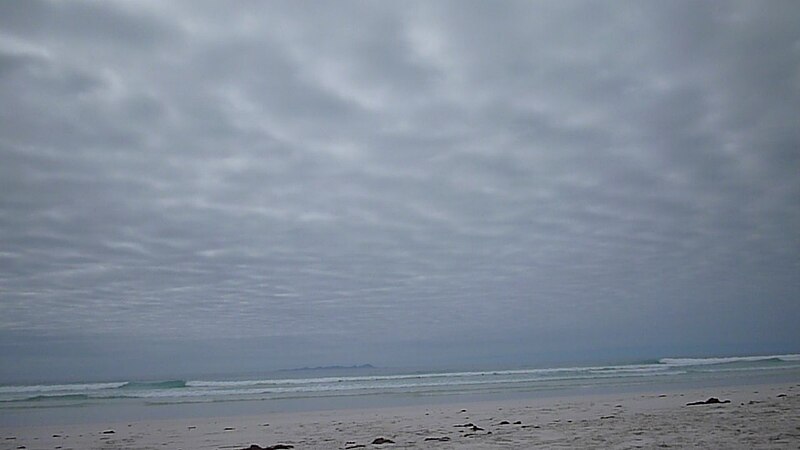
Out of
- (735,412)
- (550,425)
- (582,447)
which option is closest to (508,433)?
(550,425)

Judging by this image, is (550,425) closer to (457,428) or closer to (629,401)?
(457,428)

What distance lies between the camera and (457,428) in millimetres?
13938

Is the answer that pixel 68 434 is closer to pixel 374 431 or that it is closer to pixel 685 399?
pixel 374 431

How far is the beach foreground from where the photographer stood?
33.9 ft

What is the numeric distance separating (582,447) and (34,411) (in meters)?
26.1

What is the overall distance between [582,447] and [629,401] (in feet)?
37.2

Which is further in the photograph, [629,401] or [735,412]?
[629,401]

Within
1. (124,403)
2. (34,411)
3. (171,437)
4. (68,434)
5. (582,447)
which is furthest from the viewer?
(124,403)

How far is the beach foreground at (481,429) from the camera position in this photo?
33.9ft

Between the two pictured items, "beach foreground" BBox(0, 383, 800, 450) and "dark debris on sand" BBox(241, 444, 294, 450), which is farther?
"dark debris on sand" BBox(241, 444, 294, 450)

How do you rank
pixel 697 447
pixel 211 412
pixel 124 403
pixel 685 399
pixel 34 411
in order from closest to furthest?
pixel 697 447, pixel 685 399, pixel 211 412, pixel 34 411, pixel 124 403

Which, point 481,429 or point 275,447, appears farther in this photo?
point 481,429

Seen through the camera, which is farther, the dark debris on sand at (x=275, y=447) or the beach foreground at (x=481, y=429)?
the dark debris on sand at (x=275, y=447)

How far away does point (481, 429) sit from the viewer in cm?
1333
